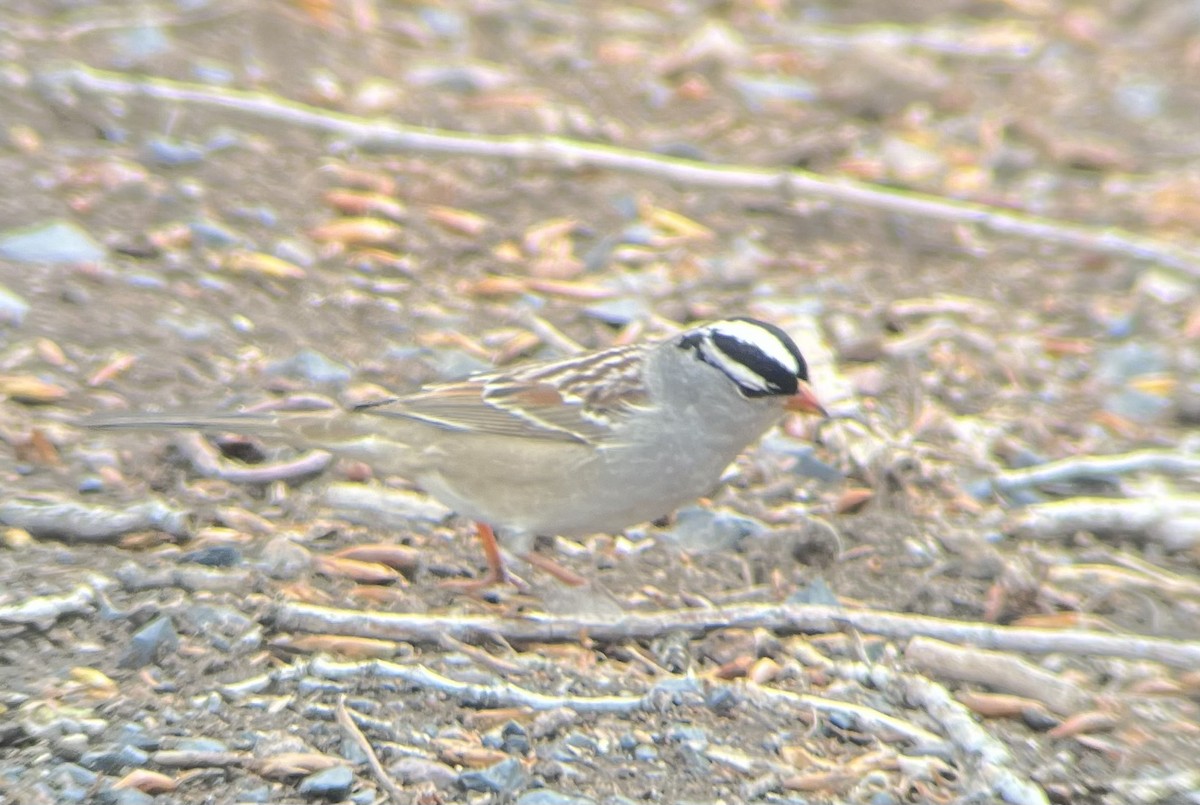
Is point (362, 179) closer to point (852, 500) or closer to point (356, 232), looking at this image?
point (356, 232)

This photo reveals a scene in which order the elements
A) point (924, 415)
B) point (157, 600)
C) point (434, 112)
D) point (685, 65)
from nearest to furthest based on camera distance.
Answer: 1. point (157, 600)
2. point (924, 415)
3. point (434, 112)
4. point (685, 65)

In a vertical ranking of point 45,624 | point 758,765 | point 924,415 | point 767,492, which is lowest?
point 45,624

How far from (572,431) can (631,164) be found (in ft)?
8.05

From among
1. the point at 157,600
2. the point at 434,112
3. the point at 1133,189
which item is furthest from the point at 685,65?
the point at 157,600

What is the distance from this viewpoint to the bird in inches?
182

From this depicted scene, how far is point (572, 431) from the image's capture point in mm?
4727

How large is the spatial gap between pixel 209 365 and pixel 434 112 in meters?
2.34

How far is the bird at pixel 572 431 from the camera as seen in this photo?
4625 mm

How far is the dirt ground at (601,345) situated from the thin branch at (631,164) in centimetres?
2

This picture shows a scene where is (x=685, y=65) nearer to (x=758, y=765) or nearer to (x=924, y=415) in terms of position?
(x=924, y=415)

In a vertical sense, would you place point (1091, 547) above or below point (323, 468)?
above

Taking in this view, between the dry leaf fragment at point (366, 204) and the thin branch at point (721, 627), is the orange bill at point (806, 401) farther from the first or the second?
the dry leaf fragment at point (366, 204)

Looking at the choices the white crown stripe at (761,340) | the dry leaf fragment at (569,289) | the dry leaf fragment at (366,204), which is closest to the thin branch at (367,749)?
the white crown stripe at (761,340)

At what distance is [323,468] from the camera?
506 cm
